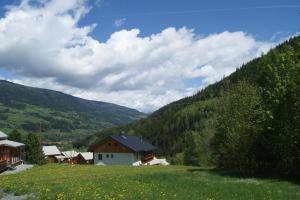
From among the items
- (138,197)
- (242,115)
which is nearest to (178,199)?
(138,197)

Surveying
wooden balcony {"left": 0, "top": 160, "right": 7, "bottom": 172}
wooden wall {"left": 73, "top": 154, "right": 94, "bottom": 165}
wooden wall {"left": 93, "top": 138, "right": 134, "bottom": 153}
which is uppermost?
wooden wall {"left": 93, "top": 138, "right": 134, "bottom": 153}

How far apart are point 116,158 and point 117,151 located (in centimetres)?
165

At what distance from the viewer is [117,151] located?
105 m

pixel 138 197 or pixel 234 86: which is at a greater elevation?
pixel 234 86

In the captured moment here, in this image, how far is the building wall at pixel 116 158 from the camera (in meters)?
104

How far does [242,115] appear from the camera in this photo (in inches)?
1753

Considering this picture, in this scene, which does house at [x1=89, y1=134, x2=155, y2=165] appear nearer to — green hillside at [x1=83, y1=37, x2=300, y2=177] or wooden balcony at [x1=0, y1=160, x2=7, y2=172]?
wooden balcony at [x1=0, y1=160, x2=7, y2=172]

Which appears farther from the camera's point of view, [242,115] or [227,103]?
[227,103]

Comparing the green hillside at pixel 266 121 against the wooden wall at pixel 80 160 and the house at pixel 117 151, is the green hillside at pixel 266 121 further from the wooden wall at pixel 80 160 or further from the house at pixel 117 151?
the wooden wall at pixel 80 160

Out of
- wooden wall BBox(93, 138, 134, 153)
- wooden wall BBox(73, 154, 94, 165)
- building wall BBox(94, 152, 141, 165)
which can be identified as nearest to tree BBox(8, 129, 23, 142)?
wooden wall BBox(93, 138, 134, 153)

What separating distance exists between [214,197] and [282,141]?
56.0 ft

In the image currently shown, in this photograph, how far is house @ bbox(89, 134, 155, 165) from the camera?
104 metres

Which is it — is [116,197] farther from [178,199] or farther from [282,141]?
[282,141]

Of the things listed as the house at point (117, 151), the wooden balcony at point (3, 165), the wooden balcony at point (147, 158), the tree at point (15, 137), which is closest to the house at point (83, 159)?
the wooden balcony at point (147, 158)
